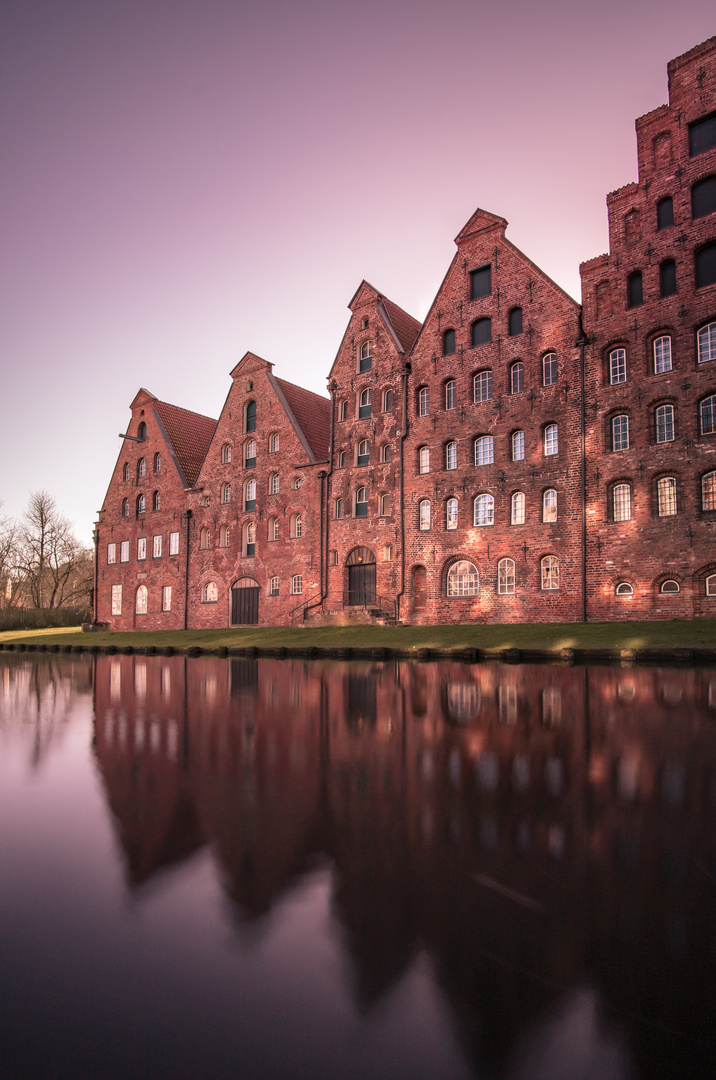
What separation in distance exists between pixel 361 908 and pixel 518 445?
28.3m

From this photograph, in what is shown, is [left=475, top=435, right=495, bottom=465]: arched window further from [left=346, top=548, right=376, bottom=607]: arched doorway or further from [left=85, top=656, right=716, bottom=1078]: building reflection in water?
[left=85, top=656, right=716, bottom=1078]: building reflection in water

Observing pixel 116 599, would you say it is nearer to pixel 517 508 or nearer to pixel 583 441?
pixel 517 508

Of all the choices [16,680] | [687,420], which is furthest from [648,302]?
[16,680]

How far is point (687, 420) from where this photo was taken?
24.9 meters

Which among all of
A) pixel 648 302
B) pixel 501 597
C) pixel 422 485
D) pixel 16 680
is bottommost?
pixel 16 680

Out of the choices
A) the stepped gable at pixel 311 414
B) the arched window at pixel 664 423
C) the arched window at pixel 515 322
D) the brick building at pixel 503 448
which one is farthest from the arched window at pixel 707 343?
the stepped gable at pixel 311 414

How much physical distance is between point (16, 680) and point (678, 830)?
55.3ft

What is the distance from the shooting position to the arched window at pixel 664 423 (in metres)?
25.7

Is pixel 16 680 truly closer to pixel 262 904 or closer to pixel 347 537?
pixel 262 904

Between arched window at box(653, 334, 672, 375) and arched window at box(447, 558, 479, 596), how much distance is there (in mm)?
11387

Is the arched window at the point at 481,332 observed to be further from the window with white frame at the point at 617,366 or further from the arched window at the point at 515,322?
the window with white frame at the point at 617,366

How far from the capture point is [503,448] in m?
29.8

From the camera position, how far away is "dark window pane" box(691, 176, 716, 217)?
84.2ft

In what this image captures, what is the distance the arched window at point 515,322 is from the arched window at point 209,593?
23.3 m
